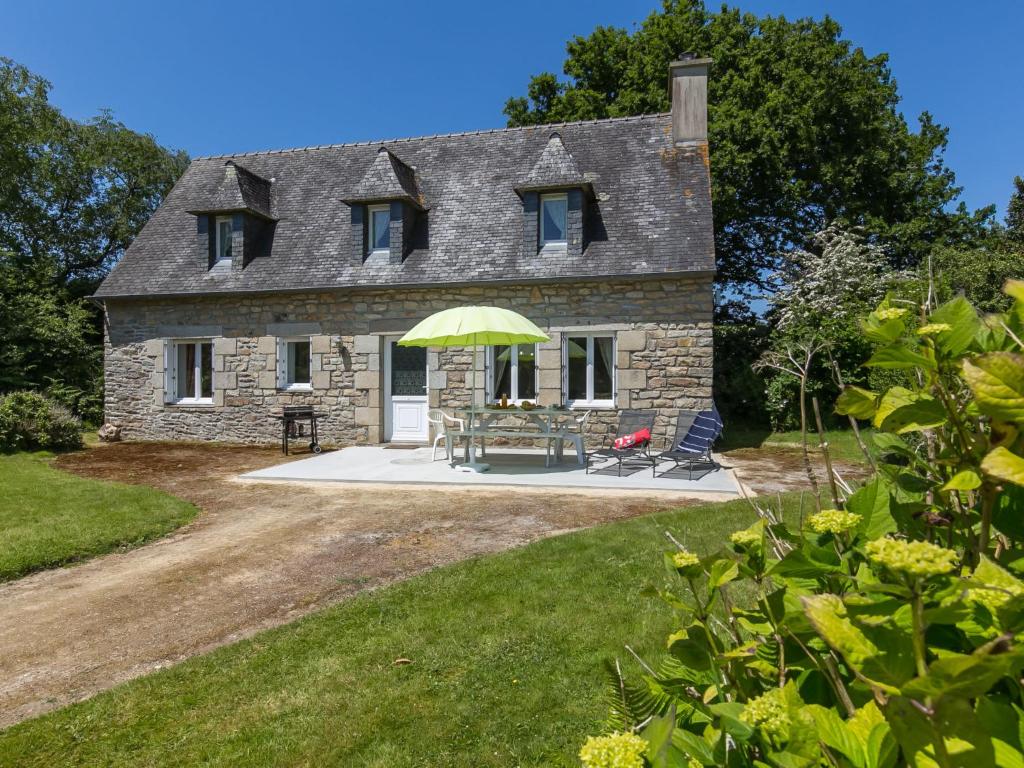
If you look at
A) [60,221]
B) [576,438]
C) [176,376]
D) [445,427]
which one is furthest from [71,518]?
[60,221]

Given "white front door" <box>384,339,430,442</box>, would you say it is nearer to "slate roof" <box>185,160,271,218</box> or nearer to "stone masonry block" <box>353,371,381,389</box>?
"stone masonry block" <box>353,371,381,389</box>

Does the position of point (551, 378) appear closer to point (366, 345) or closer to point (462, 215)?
point (366, 345)

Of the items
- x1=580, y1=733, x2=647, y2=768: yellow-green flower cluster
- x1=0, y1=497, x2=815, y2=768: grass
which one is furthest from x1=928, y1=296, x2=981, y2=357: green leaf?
x1=0, y1=497, x2=815, y2=768: grass

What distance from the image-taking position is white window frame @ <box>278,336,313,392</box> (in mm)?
13312

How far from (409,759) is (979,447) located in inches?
97.5

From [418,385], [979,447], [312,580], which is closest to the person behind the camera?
[979,447]

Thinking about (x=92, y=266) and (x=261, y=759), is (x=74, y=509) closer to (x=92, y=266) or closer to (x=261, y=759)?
(x=261, y=759)

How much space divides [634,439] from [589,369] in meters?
2.72

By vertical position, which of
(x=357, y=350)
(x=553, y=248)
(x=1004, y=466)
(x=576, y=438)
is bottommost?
(x=576, y=438)

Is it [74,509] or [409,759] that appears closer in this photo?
[409,759]

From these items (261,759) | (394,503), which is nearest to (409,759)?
(261,759)

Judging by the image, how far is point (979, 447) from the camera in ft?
2.86

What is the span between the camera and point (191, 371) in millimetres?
14344

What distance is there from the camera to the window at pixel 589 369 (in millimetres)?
11953
